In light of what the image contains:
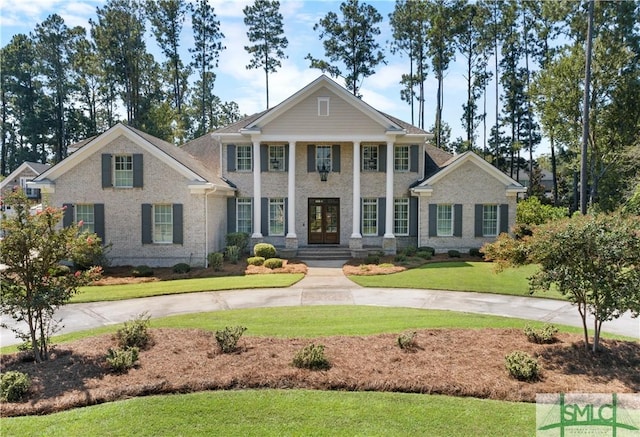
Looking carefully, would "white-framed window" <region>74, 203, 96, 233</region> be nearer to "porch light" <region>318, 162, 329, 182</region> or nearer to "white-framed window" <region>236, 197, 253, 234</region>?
"white-framed window" <region>236, 197, 253, 234</region>

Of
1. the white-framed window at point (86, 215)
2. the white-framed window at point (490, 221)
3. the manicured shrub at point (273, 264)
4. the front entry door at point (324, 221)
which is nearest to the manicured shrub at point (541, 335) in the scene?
the manicured shrub at point (273, 264)

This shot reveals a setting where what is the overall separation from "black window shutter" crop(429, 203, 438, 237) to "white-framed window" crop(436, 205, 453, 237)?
0.40ft

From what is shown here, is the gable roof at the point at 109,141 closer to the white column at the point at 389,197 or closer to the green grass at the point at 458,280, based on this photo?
the green grass at the point at 458,280

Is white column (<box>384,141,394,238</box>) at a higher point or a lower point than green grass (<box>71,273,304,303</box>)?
higher

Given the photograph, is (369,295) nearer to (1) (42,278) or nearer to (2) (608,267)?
(2) (608,267)

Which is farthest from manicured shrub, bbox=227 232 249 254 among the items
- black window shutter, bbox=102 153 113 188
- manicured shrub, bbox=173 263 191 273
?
black window shutter, bbox=102 153 113 188

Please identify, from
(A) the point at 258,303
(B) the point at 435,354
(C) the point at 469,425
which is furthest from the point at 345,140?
(C) the point at 469,425

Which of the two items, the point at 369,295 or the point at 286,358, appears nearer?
the point at 286,358

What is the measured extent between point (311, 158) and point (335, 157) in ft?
4.51

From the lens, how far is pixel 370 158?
22672 millimetres

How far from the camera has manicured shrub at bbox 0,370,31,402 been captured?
5.73 meters

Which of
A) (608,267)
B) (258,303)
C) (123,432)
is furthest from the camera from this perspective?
(258,303)

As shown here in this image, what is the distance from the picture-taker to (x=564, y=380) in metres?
6.41

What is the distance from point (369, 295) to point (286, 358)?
652cm
